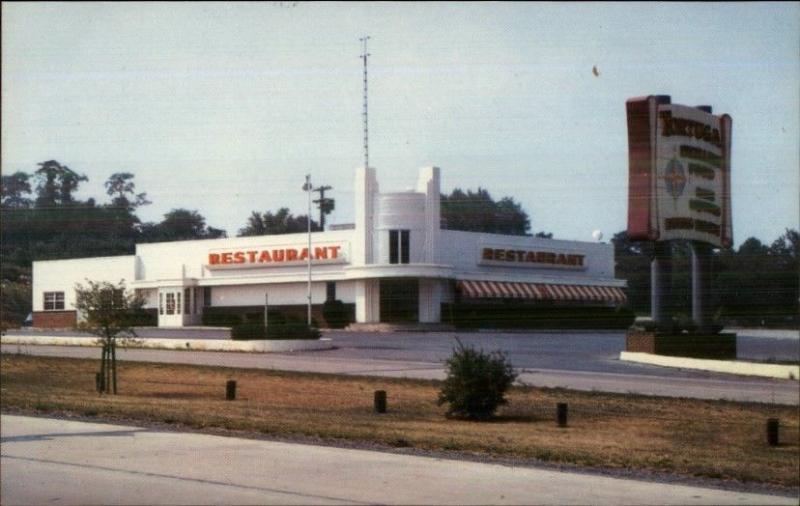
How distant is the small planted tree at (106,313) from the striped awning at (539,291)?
28.9 metres

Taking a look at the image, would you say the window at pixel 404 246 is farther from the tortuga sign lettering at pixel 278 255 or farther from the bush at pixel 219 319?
the bush at pixel 219 319

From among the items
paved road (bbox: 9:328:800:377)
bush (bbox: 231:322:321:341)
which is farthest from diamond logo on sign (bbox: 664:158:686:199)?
bush (bbox: 231:322:321:341)

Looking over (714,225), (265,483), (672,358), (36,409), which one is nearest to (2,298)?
(36,409)

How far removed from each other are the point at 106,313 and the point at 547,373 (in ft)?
35.9

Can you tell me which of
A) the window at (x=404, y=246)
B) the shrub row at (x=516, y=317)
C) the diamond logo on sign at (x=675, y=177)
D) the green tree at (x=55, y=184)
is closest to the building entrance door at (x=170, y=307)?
the window at (x=404, y=246)

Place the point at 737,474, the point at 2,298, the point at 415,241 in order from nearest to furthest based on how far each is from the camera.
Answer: the point at 737,474
the point at 2,298
the point at 415,241

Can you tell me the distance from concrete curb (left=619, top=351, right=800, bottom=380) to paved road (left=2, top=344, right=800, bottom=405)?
1.73 ft

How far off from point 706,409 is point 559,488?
9527 millimetres

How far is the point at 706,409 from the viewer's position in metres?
17.5

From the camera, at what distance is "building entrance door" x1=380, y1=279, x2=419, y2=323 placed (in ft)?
160

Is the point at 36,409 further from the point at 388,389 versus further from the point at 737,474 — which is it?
the point at 737,474

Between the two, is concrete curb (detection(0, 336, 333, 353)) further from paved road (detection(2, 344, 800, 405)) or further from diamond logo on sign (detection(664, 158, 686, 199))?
diamond logo on sign (detection(664, 158, 686, 199))

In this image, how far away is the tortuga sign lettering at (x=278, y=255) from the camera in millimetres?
49750

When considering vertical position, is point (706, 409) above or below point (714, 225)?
below
